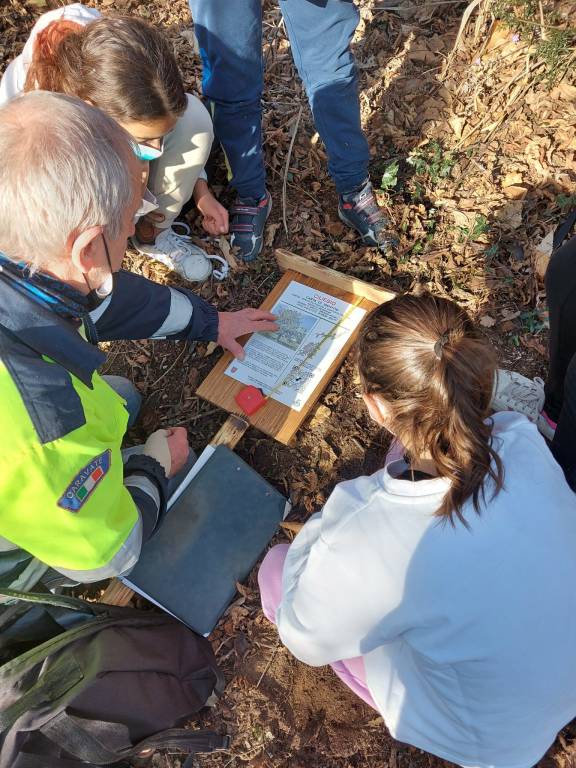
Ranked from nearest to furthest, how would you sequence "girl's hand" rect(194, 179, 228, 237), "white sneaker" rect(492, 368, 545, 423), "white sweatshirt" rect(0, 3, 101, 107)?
1. "white sweatshirt" rect(0, 3, 101, 107)
2. "white sneaker" rect(492, 368, 545, 423)
3. "girl's hand" rect(194, 179, 228, 237)

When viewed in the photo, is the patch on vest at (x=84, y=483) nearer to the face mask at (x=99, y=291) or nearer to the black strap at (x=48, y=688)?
the face mask at (x=99, y=291)

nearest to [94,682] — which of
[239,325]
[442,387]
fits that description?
[442,387]

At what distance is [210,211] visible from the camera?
10.3ft

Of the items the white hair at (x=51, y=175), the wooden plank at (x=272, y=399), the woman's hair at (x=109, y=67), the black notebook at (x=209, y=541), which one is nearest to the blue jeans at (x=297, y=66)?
the woman's hair at (x=109, y=67)

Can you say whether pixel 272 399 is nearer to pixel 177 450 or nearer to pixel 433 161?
pixel 177 450

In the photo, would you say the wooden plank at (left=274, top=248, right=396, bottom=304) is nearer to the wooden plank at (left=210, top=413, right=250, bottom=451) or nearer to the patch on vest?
the wooden plank at (left=210, top=413, right=250, bottom=451)

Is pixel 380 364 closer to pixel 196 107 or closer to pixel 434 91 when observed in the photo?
pixel 196 107

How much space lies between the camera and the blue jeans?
7.60 ft

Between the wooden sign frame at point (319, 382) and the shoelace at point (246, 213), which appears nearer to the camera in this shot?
the wooden sign frame at point (319, 382)

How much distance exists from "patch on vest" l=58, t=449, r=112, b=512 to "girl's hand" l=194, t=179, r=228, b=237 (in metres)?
1.91

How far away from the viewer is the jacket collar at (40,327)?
1.41 m

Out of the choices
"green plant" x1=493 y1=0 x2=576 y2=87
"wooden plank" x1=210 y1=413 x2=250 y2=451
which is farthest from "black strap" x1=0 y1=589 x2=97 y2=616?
"green plant" x1=493 y1=0 x2=576 y2=87

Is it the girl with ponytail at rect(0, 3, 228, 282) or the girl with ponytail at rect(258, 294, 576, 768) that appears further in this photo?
the girl with ponytail at rect(0, 3, 228, 282)

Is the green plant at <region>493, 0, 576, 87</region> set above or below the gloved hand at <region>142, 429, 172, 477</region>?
above
